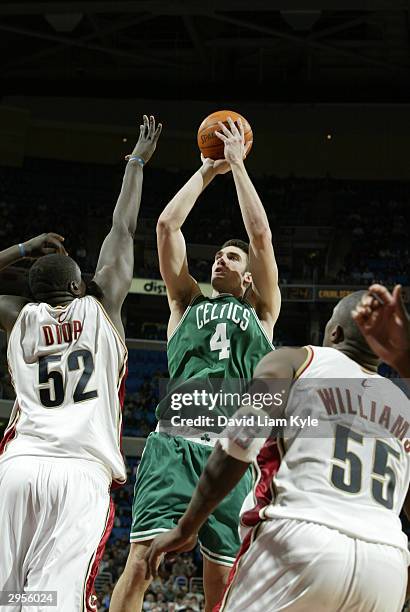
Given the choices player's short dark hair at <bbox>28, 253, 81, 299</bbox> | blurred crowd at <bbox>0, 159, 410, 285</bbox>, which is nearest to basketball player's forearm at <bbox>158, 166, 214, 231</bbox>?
player's short dark hair at <bbox>28, 253, 81, 299</bbox>

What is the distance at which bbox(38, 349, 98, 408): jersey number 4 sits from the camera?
4.24 m

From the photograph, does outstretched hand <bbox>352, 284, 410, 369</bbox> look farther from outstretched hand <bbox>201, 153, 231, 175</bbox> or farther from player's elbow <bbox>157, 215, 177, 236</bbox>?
outstretched hand <bbox>201, 153, 231, 175</bbox>

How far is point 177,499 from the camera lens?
4.84m

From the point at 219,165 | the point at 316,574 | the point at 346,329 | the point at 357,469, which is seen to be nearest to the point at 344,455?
the point at 357,469

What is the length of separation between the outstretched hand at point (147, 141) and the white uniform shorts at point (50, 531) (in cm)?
230

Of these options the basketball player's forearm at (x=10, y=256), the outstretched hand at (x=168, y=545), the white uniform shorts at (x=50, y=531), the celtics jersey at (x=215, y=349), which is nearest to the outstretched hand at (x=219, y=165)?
the celtics jersey at (x=215, y=349)

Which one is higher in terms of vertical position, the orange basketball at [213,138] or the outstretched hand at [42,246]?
the orange basketball at [213,138]

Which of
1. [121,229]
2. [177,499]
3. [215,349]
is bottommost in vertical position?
[177,499]

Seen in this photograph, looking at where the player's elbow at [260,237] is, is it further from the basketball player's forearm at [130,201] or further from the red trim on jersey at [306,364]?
the red trim on jersey at [306,364]

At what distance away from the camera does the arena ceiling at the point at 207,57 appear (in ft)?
68.0

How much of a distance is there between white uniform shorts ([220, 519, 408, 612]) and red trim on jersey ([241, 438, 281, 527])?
0.14m

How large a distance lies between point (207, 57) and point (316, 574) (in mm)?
21164

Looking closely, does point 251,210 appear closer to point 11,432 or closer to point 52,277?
point 52,277

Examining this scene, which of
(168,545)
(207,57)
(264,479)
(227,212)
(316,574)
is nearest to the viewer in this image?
(316,574)
